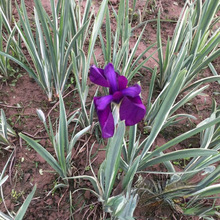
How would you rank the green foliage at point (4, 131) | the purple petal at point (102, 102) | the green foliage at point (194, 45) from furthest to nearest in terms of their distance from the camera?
the green foliage at point (194, 45)
the green foliage at point (4, 131)
the purple petal at point (102, 102)

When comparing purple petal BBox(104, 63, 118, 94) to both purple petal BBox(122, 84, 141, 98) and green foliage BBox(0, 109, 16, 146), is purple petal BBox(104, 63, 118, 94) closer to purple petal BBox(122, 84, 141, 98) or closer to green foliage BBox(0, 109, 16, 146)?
purple petal BBox(122, 84, 141, 98)

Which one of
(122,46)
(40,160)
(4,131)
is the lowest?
(40,160)

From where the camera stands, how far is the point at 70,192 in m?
0.84

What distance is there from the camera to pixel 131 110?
525 millimetres

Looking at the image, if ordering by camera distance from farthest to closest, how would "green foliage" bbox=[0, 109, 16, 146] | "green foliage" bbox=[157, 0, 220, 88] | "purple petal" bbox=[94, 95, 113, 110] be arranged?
"green foliage" bbox=[157, 0, 220, 88] → "green foliage" bbox=[0, 109, 16, 146] → "purple petal" bbox=[94, 95, 113, 110]

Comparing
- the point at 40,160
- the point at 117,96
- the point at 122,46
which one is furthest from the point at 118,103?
the point at 40,160

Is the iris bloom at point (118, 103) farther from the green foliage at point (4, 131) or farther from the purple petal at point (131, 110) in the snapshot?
the green foliage at point (4, 131)

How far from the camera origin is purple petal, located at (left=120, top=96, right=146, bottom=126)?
0.52 meters

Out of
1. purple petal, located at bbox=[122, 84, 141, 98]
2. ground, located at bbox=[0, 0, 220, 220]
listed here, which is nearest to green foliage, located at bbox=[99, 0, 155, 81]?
ground, located at bbox=[0, 0, 220, 220]

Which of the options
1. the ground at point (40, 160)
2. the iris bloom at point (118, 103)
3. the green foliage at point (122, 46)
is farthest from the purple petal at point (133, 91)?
the ground at point (40, 160)

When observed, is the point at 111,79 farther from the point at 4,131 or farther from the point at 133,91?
the point at 4,131

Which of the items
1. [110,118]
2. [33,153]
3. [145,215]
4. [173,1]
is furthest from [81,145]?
[173,1]

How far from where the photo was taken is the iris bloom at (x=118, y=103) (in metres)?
0.51

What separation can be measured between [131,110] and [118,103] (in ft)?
0.14
